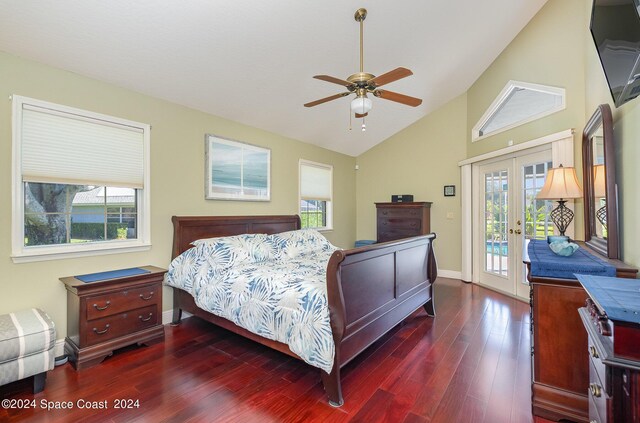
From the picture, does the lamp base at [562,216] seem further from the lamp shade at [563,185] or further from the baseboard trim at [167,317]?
the baseboard trim at [167,317]

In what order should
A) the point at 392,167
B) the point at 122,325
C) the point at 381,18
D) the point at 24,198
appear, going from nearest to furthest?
the point at 24,198
the point at 122,325
the point at 381,18
the point at 392,167

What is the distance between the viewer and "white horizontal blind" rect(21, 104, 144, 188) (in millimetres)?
2428

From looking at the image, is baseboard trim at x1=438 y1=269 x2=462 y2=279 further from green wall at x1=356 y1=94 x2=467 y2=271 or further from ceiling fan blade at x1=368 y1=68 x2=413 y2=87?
ceiling fan blade at x1=368 y1=68 x2=413 y2=87

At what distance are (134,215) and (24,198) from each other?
85cm

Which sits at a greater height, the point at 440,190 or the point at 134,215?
the point at 440,190

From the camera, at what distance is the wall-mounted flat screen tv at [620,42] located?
131 centimetres

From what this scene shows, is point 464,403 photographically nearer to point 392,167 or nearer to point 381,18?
point 381,18

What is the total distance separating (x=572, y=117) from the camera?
321cm

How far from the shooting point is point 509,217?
4340mm

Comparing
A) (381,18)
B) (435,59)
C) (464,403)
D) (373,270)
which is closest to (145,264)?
(373,270)

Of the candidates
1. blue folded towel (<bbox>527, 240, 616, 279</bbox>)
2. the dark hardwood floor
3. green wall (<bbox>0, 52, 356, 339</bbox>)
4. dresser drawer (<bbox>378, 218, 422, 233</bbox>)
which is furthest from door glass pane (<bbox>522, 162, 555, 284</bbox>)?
green wall (<bbox>0, 52, 356, 339</bbox>)

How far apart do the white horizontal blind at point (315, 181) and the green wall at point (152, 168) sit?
22cm

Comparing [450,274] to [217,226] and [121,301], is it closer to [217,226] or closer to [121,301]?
[217,226]

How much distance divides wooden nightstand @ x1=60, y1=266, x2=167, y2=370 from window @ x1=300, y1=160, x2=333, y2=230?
281 centimetres
